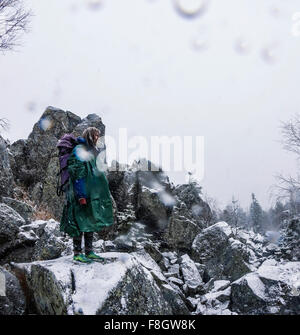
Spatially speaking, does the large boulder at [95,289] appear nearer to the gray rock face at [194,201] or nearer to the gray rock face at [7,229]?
the gray rock face at [7,229]

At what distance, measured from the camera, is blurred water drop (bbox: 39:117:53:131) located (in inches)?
671

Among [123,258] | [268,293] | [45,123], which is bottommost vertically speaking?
[268,293]

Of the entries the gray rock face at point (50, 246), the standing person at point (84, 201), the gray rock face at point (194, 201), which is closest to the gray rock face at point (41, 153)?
the gray rock face at point (50, 246)

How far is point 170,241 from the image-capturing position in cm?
1669

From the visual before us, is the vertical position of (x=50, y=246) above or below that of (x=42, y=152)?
below

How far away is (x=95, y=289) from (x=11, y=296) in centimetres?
178

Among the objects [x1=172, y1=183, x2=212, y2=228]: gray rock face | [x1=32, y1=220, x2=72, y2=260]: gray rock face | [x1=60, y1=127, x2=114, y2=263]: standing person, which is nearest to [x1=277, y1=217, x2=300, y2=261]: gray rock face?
[x1=172, y1=183, x2=212, y2=228]: gray rock face

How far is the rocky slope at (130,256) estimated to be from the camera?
4.60 metres

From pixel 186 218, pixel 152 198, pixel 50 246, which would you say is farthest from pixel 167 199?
pixel 50 246

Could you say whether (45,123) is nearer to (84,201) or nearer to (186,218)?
(186,218)

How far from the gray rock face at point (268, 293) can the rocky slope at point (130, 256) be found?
0.02 m

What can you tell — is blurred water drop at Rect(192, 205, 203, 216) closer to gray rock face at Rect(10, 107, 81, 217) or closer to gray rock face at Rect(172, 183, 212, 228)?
gray rock face at Rect(172, 183, 212, 228)

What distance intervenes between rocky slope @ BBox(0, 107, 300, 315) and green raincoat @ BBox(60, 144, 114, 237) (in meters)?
0.62

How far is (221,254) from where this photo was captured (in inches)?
490
